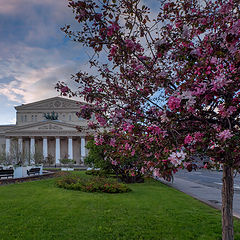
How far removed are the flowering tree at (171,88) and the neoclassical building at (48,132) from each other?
53057 mm

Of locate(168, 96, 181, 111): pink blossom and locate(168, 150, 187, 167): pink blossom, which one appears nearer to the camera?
locate(168, 150, 187, 167): pink blossom

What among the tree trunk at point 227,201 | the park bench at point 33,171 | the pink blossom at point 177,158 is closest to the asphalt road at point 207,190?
the tree trunk at point 227,201

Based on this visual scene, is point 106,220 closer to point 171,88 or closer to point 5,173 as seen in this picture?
point 171,88

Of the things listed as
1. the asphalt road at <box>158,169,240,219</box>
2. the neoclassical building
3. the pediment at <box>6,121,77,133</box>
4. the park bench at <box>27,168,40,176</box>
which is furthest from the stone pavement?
the pediment at <box>6,121,77,133</box>

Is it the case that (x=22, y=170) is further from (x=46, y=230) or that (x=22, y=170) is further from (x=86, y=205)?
(x=46, y=230)

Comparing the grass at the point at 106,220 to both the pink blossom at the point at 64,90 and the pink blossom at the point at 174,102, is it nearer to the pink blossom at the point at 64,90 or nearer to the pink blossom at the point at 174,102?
A: the pink blossom at the point at 64,90

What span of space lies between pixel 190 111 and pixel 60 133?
61.3m

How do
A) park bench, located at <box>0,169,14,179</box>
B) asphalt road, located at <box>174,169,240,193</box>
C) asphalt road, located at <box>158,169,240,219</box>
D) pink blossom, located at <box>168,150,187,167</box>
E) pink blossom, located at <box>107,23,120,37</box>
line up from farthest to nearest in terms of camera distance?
park bench, located at <box>0,169,14,179</box>, asphalt road, located at <box>174,169,240,193</box>, asphalt road, located at <box>158,169,240,219</box>, pink blossom, located at <box>107,23,120,37</box>, pink blossom, located at <box>168,150,187,167</box>

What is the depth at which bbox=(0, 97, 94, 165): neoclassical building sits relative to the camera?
6134 cm

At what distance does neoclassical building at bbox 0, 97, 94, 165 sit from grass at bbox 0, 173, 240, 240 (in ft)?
157

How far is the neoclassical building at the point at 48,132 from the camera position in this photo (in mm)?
61344

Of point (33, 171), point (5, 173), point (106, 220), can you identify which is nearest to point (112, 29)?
point (106, 220)

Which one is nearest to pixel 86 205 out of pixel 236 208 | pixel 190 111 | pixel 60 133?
pixel 236 208

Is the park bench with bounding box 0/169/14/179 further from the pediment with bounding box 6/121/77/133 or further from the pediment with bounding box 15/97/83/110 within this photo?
the pediment with bounding box 15/97/83/110
